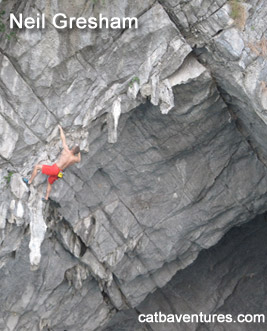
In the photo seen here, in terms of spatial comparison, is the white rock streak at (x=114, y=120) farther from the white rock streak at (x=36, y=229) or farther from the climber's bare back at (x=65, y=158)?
the white rock streak at (x=36, y=229)

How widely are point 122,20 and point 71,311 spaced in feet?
33.5

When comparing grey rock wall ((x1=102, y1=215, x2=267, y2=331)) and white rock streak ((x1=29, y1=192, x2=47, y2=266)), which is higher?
white rock streak ((x1=29, y1=192, x2=47, y2=266))

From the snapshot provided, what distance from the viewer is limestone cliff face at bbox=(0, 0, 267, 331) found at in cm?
1279

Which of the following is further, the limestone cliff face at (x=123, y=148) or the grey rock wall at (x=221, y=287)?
the grey rock wall at (x=221, y=287)

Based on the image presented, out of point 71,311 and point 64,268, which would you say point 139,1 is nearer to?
point 64,268

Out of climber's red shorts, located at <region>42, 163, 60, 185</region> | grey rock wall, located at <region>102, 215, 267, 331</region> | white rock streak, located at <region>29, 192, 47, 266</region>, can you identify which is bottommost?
grey rock wall, located at <region>102, 215, 267, 331</region>

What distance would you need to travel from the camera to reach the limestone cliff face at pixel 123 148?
504 inches

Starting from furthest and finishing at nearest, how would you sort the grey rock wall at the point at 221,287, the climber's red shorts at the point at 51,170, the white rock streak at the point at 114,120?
the grey rock wall at the point at 221,287, the white rock streak at the point at 114,120, the climber's red shorts at the point at 51,170

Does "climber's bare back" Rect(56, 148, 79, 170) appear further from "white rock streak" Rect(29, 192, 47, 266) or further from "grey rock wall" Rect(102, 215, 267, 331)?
"grey rock wall" Rect(102, 215, 267, 331)

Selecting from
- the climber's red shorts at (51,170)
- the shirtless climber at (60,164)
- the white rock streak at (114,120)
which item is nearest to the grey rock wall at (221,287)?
the white rock streak at (114,120)

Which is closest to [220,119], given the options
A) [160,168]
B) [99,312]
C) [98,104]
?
[160,168]

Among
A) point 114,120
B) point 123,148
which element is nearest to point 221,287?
point 123,148

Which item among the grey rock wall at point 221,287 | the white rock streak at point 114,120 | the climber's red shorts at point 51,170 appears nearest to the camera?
the climber's red shorts at point 51,170

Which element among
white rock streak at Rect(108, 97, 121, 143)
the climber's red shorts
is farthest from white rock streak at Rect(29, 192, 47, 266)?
white rock streak at Rect(108, 97, 121, 143)
